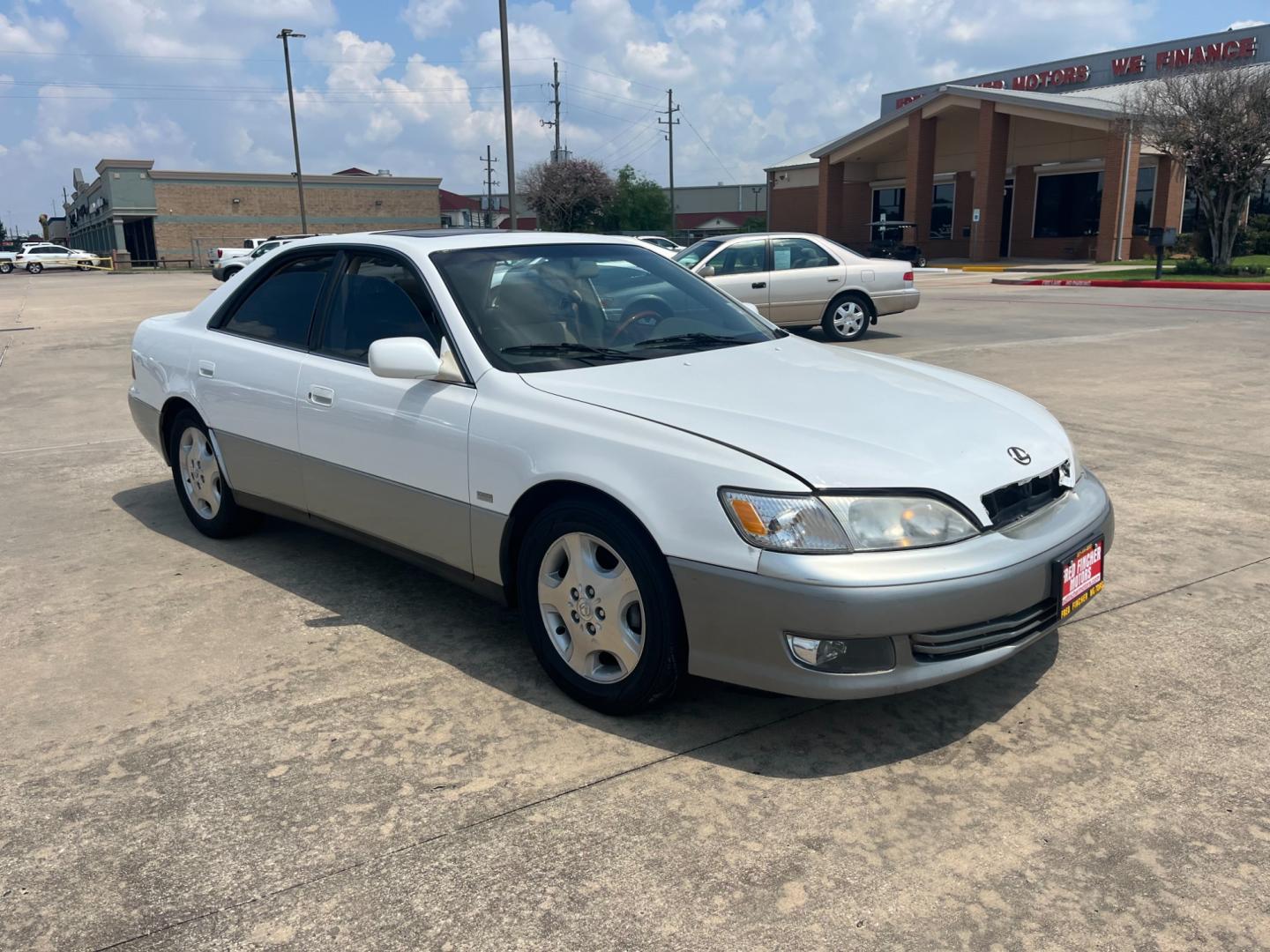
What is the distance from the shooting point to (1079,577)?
3256 mm

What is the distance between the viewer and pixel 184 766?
3.09 metres

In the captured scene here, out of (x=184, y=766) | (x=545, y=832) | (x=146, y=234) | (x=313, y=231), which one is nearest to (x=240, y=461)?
(x=184, y=766)

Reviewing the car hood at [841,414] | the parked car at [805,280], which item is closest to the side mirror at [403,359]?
the car hood at [841,414]

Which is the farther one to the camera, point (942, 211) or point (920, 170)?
point (942, 211)

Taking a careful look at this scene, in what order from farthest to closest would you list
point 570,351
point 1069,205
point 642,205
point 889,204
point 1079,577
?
1. point 642,205
2. point 889,204
3. point 1069,205
4. point 570,351
5. point 1079,577

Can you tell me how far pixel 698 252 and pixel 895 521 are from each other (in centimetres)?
1227

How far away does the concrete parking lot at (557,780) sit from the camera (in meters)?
2.40

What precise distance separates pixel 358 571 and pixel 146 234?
74797mm

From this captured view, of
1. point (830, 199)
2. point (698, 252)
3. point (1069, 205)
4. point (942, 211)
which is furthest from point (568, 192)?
point (698, 252)

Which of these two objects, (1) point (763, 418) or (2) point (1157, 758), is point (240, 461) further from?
(2) point (1157, 758)

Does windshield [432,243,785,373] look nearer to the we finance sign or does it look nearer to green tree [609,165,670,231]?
the we finance sign

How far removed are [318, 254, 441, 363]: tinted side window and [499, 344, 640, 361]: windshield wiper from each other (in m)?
0.35

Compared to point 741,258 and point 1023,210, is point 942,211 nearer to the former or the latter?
point 1023,210

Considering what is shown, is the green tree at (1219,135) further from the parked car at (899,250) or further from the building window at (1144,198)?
the parked car at (899,250)
